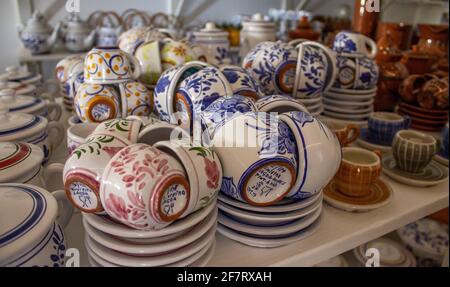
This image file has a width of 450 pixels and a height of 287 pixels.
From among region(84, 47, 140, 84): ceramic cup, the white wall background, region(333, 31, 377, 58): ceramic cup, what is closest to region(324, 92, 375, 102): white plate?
region(333, 31, 377, 58): ceramic cup

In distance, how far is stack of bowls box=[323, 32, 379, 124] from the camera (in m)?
0.78

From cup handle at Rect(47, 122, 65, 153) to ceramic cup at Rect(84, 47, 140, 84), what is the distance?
0.33 feet

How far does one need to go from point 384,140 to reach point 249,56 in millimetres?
332

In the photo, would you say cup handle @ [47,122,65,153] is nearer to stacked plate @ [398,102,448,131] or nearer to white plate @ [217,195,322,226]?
white plate @ [217,195,322,226]

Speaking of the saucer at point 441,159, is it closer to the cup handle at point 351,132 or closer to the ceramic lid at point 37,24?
the cup handle at point 351,132

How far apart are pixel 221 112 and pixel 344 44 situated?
1.79ft

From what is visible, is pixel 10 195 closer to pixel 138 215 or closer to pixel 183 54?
pixel 138 215

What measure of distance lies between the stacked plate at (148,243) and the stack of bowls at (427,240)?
34.0 inches

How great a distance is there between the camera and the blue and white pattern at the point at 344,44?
0.86m

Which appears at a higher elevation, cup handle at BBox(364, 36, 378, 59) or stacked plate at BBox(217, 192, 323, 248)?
cup handle at BBox(364, 36, 378, 59)

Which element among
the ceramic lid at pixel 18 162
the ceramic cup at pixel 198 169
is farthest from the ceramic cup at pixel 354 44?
the ceramic lid at pixel 18 162

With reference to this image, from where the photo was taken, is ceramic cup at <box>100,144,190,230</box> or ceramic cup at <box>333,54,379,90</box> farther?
ceramic cup at <box>333,54,379,90</box>

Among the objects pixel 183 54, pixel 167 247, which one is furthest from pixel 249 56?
pixel 167 247

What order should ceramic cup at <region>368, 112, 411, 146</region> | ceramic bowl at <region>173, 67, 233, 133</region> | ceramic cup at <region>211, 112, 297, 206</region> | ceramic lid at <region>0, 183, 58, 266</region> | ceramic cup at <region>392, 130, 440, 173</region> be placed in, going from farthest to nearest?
ceramic cup at <region>368, 112, 411, 146</region>, ceramic cup at <region>392, 130, 440, 173</region>, ceramic bowl at <region>173, 67, 233, 133</region>, ceramic cup at <region>211, 112, 297, 206</region>, ceramic lid at <region>0, 183, 58, 266</region>
